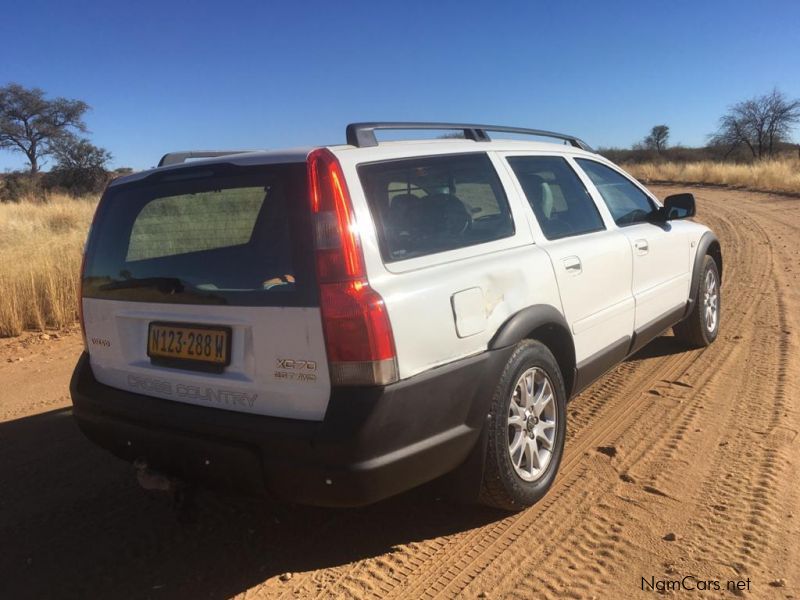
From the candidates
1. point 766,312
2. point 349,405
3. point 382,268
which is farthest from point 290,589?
point 766,312

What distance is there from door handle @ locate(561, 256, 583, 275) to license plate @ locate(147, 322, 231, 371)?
180cm

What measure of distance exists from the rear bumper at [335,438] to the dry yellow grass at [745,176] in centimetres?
2281

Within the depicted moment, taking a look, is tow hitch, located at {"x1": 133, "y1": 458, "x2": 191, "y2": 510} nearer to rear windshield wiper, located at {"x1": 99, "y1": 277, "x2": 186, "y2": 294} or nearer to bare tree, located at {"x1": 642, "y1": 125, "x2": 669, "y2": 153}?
rear windshield wiper, located at {"x1": 99, "y1": 277, "x2": 186, "y2": 294}

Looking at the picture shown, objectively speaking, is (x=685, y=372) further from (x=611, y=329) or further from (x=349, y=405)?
(x=349, y=405)

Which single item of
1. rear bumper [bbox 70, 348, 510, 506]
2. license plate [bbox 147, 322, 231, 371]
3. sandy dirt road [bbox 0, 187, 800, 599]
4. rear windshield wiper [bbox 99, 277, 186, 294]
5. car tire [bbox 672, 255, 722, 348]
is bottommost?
sandy dirt road [bbox 0, 187, 800, 599]

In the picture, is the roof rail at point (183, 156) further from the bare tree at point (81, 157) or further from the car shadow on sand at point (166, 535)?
the bare tree at point (81, 157)

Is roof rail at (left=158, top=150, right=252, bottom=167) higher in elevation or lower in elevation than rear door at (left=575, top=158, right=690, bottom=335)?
higher

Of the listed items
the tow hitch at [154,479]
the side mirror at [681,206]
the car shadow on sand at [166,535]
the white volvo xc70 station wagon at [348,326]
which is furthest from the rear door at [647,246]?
the tow hitch at [154,479]

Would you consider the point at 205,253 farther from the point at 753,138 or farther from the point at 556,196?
the point at 753,138

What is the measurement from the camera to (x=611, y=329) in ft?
12.7

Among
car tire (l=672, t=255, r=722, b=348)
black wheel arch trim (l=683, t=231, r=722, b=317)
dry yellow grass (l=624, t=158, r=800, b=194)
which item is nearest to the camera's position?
black wheel arch trim (l=683, t=231, r=722, b=317)

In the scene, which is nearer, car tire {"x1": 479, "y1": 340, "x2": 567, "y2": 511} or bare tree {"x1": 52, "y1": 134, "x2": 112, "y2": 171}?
car tire {"x1": 479, "y1": 340, "x2": 567, "y2": 511}

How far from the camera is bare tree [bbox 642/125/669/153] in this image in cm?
7047

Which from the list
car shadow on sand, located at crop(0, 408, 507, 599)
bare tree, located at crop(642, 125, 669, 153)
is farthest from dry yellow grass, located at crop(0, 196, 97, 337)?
bare tree, located at crop(642, 125, 669, 153)
